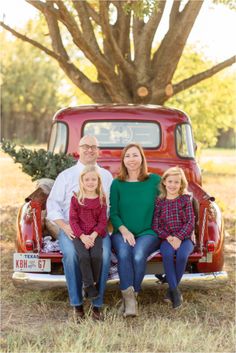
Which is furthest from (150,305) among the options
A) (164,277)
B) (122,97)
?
(122,97)

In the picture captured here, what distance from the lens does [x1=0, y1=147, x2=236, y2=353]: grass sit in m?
5.09

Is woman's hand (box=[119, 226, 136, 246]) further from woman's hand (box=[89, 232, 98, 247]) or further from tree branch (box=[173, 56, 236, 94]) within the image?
tree branch (box=[173, 56, 236, 94])

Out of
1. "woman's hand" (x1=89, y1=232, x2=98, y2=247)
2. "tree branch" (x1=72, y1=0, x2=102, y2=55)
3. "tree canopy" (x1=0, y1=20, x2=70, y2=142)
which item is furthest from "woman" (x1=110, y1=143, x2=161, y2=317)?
"tree canopy" (x1=0, y1=20, x2=70, y2=142)

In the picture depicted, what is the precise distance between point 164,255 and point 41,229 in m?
1.12

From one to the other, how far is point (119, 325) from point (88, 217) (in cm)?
94

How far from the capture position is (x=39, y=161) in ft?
23.3

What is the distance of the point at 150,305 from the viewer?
6562 millimetres

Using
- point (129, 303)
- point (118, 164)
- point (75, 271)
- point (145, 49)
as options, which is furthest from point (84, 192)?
point (145, 49)

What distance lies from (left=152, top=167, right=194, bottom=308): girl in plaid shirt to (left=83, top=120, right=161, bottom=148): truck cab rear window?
1970 millimetres

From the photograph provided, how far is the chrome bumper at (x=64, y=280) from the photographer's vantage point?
5.89 m

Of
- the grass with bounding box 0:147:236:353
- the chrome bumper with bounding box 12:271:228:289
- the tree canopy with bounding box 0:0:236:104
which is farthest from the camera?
the tree canopy with bounding box 0:0:236:104

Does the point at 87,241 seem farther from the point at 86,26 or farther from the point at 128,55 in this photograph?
the point at 128,55

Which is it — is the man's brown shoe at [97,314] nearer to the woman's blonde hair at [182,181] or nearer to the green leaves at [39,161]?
the woman's blonde hair at [182,181]

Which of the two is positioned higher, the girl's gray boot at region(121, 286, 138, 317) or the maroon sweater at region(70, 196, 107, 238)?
the maroon sweater at region(70, 196, 107, 238)
